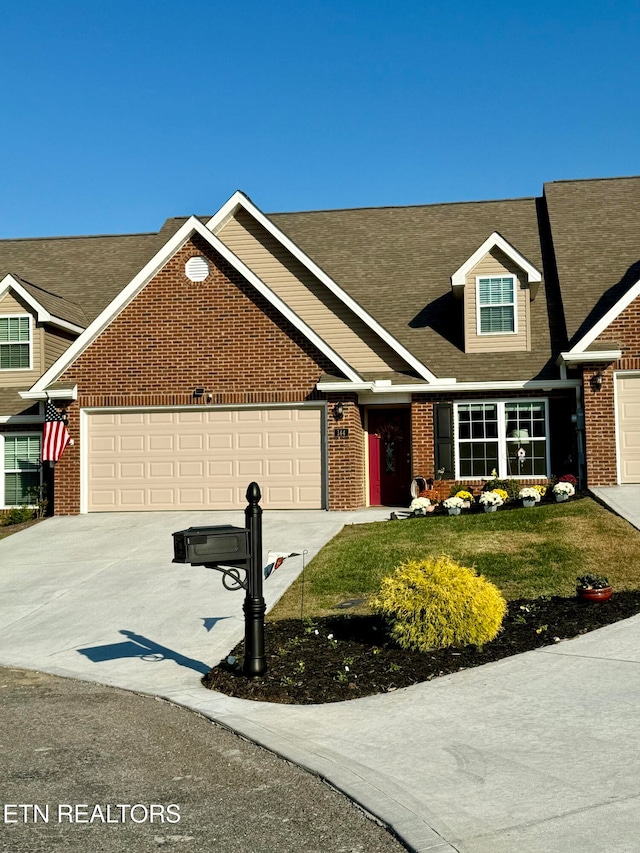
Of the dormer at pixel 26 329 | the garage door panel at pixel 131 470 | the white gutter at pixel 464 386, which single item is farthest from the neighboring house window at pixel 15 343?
the white gutter at pixel 464 386

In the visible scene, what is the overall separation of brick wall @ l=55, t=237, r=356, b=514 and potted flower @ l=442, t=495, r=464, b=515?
224 centimetres

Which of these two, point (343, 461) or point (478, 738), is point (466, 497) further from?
point (478, 738)

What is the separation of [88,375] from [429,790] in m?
16.4

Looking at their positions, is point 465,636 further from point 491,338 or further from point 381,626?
point 491,338

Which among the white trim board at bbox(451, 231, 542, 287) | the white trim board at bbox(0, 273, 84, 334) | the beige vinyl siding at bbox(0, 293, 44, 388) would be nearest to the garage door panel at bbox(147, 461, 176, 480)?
the beige vinyl siding at bbox(0, 293, 44, 388)

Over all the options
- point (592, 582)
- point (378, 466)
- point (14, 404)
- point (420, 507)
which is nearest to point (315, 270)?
point (378, 466)

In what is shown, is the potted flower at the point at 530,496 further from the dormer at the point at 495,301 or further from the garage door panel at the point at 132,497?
the garage door panel at the point at 132,497

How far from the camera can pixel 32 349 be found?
22.2m

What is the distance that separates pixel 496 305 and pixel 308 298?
14.8ft

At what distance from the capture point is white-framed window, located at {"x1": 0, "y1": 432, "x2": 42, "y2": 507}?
21625 millimetres

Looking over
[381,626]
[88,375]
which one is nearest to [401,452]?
[88,375]

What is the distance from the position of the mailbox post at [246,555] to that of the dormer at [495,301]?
1391 cm

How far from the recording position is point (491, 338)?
70.2 feet

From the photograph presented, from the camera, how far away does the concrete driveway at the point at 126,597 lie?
381 inches
